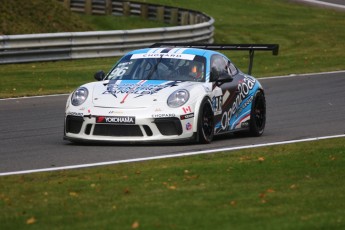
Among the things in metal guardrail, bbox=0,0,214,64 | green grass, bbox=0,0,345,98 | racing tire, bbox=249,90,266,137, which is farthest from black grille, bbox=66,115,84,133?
metal guardrail, bbox=0,0,214,64

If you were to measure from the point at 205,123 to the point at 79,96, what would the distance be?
166 cm

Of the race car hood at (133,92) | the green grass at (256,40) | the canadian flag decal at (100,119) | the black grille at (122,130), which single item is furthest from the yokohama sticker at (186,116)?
the green grass at (256,40)

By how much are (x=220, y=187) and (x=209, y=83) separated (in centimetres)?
459

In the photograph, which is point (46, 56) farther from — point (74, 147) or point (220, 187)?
point (220, 187)

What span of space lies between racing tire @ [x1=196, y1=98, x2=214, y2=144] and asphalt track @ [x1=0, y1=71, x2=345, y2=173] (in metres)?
0.18

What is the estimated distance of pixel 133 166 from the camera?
11.7m

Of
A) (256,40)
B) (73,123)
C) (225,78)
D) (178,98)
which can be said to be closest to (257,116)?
(225,78)

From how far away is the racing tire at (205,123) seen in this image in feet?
45.3

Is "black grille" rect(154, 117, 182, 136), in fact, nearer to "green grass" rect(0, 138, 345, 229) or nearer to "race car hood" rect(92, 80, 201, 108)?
"race car hood" rect(92, 80, 201, 108)

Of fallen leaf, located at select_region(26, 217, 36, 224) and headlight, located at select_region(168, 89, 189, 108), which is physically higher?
Answer: fallen leaf, located at select_region(26, 217, 36, 224)

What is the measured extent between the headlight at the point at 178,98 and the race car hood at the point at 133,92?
7 centimetres

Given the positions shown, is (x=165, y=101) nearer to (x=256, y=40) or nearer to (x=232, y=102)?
(x=232, y=102)

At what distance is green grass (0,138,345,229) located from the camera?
8.45 metres

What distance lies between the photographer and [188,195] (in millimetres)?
9586
